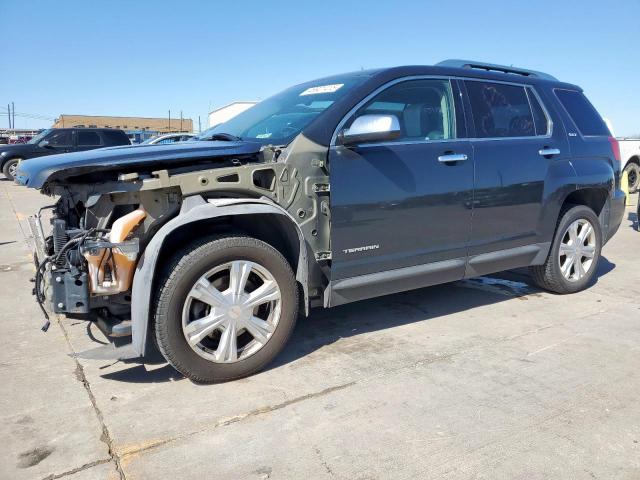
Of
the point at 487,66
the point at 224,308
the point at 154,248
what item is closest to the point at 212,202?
the point at 154,248

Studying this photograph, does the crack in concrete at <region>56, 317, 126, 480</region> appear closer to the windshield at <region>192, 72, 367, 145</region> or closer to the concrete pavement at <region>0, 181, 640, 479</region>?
the concrete pavement at <region>0, 181, 640, 479</region>

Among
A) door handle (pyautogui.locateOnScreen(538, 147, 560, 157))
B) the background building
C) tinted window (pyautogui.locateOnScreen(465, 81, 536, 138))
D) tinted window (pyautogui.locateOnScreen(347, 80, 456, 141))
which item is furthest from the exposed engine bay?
the background building

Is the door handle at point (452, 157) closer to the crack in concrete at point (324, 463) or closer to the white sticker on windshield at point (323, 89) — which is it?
the white sticker on windshield at point (323, 89)

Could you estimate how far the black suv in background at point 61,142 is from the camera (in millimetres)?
17219

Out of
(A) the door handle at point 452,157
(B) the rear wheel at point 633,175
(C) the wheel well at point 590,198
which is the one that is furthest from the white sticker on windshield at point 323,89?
(B) the rear wheel at point 633,175

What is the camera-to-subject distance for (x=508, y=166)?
13.5 feet

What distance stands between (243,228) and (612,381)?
2.46 meters

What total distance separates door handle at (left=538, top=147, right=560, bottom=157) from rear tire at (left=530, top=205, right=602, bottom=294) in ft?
→ 1.96

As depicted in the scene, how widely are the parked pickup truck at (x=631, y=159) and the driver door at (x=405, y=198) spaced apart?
1104 cm

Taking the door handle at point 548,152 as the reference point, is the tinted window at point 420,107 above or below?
above

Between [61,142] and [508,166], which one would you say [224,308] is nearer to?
[508,166]

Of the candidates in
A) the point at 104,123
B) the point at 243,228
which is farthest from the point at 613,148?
the point at 104,123

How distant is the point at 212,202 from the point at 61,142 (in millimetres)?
16704

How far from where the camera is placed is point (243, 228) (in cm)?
333
